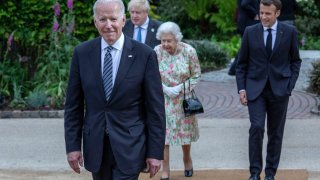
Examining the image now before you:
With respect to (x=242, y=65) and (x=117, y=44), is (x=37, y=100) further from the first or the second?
(x=117, y=44)

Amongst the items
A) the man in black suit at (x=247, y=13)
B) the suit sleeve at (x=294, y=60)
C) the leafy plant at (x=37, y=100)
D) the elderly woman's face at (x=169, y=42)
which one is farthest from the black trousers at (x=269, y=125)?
the man in black suit at (x=247, y=13)

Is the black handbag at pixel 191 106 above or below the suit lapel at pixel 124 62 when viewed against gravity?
below

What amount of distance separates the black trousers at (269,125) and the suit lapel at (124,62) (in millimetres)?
2633

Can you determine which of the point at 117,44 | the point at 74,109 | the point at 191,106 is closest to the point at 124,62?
the point at 117,44

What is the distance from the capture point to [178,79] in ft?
27.2

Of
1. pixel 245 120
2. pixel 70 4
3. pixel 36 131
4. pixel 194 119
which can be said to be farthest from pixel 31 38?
pixel 194 119

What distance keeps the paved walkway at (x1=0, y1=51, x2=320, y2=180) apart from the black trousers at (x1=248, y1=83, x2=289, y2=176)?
714 millimetres

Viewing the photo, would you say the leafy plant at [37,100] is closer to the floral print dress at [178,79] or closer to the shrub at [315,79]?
the shrub at [315,79]

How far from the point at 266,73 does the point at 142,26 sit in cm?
169

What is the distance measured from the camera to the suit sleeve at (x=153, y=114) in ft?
18.0

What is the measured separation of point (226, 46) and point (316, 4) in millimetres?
5385

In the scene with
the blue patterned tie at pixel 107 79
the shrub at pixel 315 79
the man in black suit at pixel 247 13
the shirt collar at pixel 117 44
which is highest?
the shirt collar at pixel 117 44

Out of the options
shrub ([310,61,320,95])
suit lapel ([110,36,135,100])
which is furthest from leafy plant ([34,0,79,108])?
suit lapel ([110,36,135,100])

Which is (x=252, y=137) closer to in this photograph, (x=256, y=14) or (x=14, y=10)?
(x=256, y=14)
